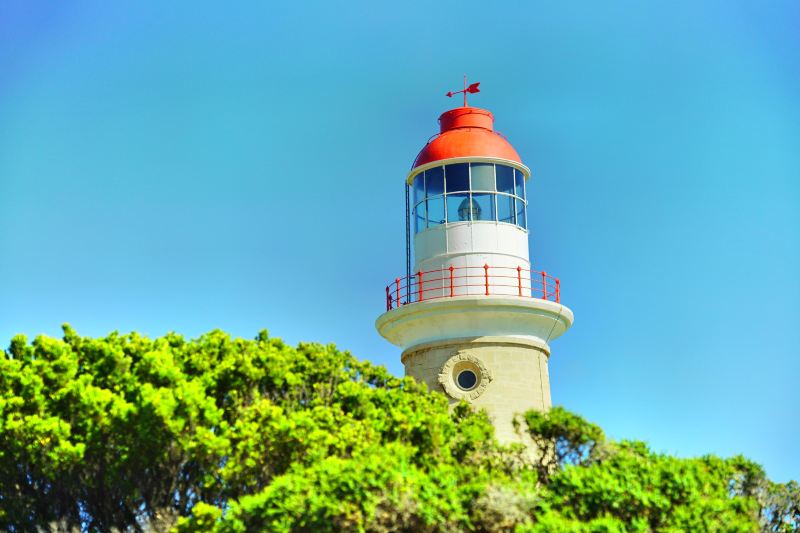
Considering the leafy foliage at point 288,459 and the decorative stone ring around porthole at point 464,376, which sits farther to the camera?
the decorative stone ring around porthole at point 464,376

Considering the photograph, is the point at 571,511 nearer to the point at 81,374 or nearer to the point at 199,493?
the point at 199,493

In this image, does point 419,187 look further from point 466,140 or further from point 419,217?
point 466,140

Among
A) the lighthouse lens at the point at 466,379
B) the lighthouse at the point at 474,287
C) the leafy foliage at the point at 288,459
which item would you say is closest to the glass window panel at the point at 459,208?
the lighthouse at the point at 474,287

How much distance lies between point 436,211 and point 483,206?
122 centimetres

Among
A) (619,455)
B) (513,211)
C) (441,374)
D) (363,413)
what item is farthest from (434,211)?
(619,455)

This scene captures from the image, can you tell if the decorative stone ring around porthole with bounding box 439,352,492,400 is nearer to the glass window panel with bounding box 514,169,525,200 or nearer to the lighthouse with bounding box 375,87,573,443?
the lighthouse with bounding box 375,87,573,443

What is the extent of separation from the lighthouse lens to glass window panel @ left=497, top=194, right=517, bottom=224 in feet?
13.7

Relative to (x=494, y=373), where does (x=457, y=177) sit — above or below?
above

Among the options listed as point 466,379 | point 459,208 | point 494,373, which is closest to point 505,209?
point 459,208

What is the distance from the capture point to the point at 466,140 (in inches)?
1297

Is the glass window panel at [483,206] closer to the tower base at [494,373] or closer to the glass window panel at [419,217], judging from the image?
the glass window panel at [419,217]

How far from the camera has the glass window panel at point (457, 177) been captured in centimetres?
3259

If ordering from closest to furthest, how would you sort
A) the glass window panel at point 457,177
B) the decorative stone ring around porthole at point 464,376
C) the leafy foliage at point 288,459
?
the leafy foliage at point 288,459, the decorative stone ring around porthole at point 464,376, the glass window panel at point 457,177

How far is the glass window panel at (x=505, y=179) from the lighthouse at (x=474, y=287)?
0.03m
